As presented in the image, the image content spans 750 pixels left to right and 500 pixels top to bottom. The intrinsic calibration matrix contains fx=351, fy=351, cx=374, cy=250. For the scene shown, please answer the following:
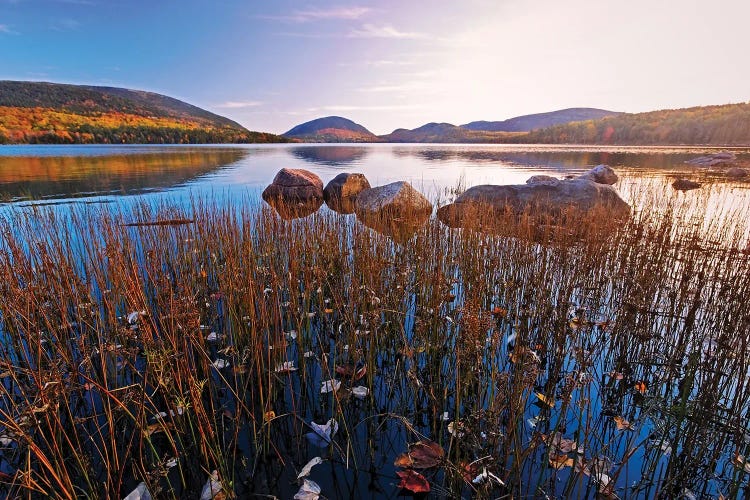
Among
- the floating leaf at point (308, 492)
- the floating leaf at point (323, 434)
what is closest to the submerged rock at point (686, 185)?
the floating leaf at point (323, 434)

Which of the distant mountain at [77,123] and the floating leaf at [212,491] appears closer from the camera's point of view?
the floating leaf at [212,491]

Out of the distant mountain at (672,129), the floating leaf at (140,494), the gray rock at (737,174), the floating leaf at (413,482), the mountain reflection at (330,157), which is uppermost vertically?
the distant mountain at (672,129)

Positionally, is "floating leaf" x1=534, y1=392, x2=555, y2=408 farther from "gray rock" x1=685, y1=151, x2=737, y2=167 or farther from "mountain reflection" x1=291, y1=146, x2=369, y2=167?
"gray rock" x1=685, y1=151, x2=737, y2=167

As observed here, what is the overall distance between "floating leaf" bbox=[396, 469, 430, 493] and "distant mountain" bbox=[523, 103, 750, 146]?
6291cm

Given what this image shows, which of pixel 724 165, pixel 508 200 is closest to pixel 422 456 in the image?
pixel 508 200

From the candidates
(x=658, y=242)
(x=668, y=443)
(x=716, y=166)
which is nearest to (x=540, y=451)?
(x=668, y=443)

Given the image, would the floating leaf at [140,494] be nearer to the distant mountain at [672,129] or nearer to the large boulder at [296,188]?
the large boulder at [296,188]

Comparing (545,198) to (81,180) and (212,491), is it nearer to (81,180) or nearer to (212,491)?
(212,491)

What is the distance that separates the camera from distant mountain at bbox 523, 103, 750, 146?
45281 millimetres

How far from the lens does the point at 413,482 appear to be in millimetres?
1765

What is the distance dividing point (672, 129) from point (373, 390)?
67.3 meters

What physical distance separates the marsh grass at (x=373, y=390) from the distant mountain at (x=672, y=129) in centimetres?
6057

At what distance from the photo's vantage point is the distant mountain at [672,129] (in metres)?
45.3

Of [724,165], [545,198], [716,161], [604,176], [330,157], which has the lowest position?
[545,198]
